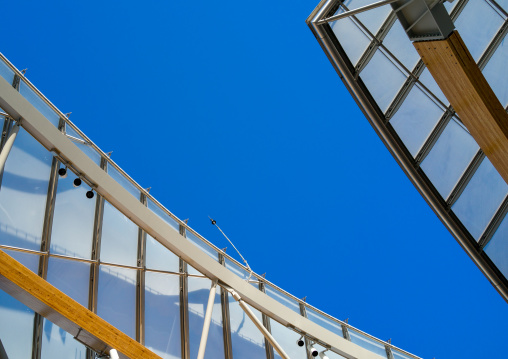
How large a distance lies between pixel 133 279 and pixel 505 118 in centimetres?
1197

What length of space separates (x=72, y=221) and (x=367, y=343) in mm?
12478

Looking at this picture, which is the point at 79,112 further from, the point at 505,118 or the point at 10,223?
the point at 505,118

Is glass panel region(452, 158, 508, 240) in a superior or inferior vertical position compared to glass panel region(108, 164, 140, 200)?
superior

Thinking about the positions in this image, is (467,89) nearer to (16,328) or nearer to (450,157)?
(450,157)

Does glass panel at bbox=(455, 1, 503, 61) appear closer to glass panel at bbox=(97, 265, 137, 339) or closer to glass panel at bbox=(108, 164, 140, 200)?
glass panel at bbox=(108, 164, 140, 200)

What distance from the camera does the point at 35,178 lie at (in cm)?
1789

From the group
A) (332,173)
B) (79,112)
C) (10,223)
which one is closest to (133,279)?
(10,223)

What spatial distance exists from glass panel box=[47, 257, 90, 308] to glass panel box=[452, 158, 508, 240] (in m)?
11.9

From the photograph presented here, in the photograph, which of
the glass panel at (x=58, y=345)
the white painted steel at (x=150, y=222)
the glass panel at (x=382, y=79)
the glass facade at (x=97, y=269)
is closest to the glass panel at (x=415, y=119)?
the glass panel at (x=382, y=79)

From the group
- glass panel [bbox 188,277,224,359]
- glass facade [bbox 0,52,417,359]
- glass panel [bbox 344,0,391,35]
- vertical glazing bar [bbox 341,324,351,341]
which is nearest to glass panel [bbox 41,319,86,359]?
glass facade [bbox 0,52,417,359]

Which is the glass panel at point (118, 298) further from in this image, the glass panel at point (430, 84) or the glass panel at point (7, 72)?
the glass panel at point (430, 84)

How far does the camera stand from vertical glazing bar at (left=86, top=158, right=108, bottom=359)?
1789cm

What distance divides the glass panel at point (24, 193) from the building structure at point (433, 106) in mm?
9034

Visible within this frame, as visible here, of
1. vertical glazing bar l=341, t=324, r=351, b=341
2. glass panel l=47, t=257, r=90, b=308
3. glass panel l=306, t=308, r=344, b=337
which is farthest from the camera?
vertical glazing bar l=341, t=324, r=351, b=341
